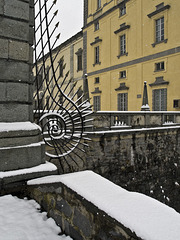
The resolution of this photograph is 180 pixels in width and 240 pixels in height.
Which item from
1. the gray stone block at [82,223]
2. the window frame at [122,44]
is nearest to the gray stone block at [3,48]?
the gray stone block at [82,223]

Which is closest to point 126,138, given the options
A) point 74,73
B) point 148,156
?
point 148,156

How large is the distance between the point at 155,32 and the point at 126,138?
8588 mm

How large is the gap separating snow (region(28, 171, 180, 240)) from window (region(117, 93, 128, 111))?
1309 cm

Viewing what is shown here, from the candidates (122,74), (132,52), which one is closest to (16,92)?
(132,52)

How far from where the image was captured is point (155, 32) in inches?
517

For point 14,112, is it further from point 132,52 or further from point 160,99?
point 132,52

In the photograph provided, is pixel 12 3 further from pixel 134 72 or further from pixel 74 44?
pixel 74 44

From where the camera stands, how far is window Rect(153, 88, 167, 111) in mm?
12570

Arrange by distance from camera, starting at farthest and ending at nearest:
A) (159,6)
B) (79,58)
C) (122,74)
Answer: (79,58), (122,74), (159,6)

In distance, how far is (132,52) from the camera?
14609 mm

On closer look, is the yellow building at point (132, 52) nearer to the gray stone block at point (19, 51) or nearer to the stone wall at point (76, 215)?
the gray stone block at point (19, 51)

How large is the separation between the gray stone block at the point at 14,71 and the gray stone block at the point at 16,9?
0.69m

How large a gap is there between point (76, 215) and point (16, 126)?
1.58 meters

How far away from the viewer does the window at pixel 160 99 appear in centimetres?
1257
